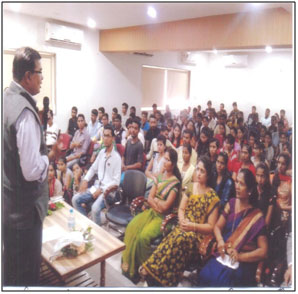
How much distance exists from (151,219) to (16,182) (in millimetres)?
1249

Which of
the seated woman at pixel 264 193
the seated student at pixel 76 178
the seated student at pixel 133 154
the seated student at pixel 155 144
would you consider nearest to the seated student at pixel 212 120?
the seated student at pixel 155 144

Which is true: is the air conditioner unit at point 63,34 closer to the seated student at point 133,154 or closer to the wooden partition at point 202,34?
the wooden partition at point 202,34

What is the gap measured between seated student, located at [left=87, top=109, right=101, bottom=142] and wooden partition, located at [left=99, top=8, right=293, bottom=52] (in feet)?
3.07

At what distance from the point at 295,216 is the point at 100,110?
10.2ft

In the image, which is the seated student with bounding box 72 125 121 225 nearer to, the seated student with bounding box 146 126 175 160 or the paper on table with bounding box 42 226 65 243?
the paper on table with bounding box 42 226 65 243

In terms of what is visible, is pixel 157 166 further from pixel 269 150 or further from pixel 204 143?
pixel 269 150

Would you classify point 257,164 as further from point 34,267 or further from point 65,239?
point 34,267

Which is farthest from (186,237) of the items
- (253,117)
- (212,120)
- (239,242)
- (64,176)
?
(253,117)

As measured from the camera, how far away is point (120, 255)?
102 inches

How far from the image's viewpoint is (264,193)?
2072 mm

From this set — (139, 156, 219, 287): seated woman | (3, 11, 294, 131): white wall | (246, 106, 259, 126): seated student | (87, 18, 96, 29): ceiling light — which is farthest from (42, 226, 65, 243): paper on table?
(246, 106, 259, 126): seated student

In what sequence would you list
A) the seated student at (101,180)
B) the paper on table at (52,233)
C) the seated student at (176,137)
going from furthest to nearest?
the seated student at (176,137) < the seated student at (101,180) < the paper on table at (52,233)

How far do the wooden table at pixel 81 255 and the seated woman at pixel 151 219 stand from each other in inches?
12.9

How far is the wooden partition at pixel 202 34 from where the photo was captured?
10.3 feet
